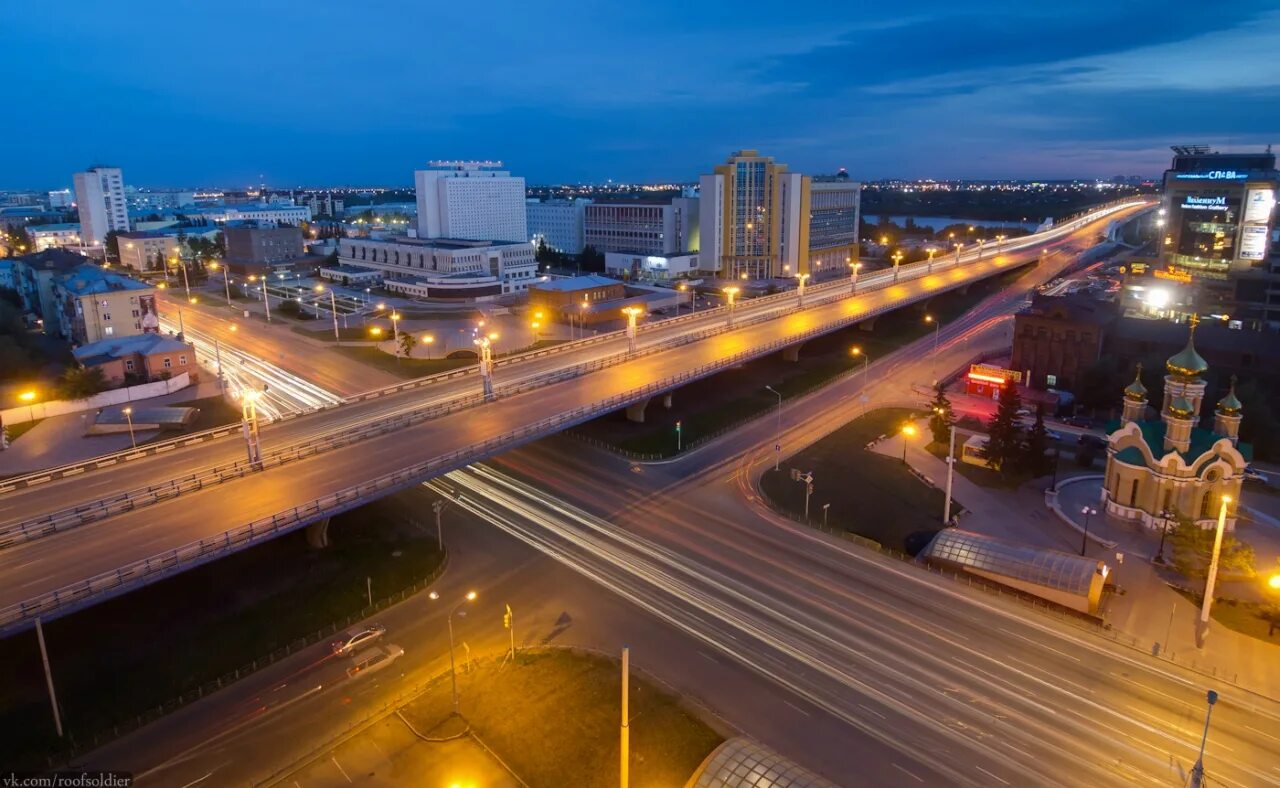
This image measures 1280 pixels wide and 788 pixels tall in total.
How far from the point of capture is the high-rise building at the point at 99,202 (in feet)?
579

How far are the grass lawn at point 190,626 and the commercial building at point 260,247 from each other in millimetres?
118952

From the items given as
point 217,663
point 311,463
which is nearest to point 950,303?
point 311,463

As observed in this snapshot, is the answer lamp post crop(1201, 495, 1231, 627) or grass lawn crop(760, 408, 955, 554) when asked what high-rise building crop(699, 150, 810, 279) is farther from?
lamp post crop(1201, 495, 1231, 627)

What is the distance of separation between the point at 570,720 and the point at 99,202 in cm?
20699

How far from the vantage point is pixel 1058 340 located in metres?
65.8

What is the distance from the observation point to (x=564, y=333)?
8744 cm

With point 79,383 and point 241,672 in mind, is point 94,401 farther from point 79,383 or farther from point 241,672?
point 241,672

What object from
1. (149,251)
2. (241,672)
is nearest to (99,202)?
(149,251)

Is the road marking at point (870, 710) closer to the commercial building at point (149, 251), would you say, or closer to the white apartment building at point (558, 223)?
the white apartment building at point (558, 223)

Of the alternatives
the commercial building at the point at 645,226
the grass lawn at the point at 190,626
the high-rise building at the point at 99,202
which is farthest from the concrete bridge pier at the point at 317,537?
the high-rise building at the point at 99,202

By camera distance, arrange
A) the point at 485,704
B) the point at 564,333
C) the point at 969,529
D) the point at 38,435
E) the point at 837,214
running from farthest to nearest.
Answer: the point at 837,214
the point at 564,333
the point at 38,435
the point at 969,529
the point at 485,704

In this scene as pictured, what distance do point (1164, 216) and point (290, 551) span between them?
414ft

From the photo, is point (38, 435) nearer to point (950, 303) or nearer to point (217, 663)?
point (217, 663)

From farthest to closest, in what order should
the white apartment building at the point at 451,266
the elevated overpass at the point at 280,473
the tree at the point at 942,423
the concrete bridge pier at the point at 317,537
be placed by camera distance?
1. the white apartment building at the point at 451,266
2. the tree at the point at 942,423
3. the concrete bridge pier at the point at 317,537
4. the elevated overpass at the point at 280,473
